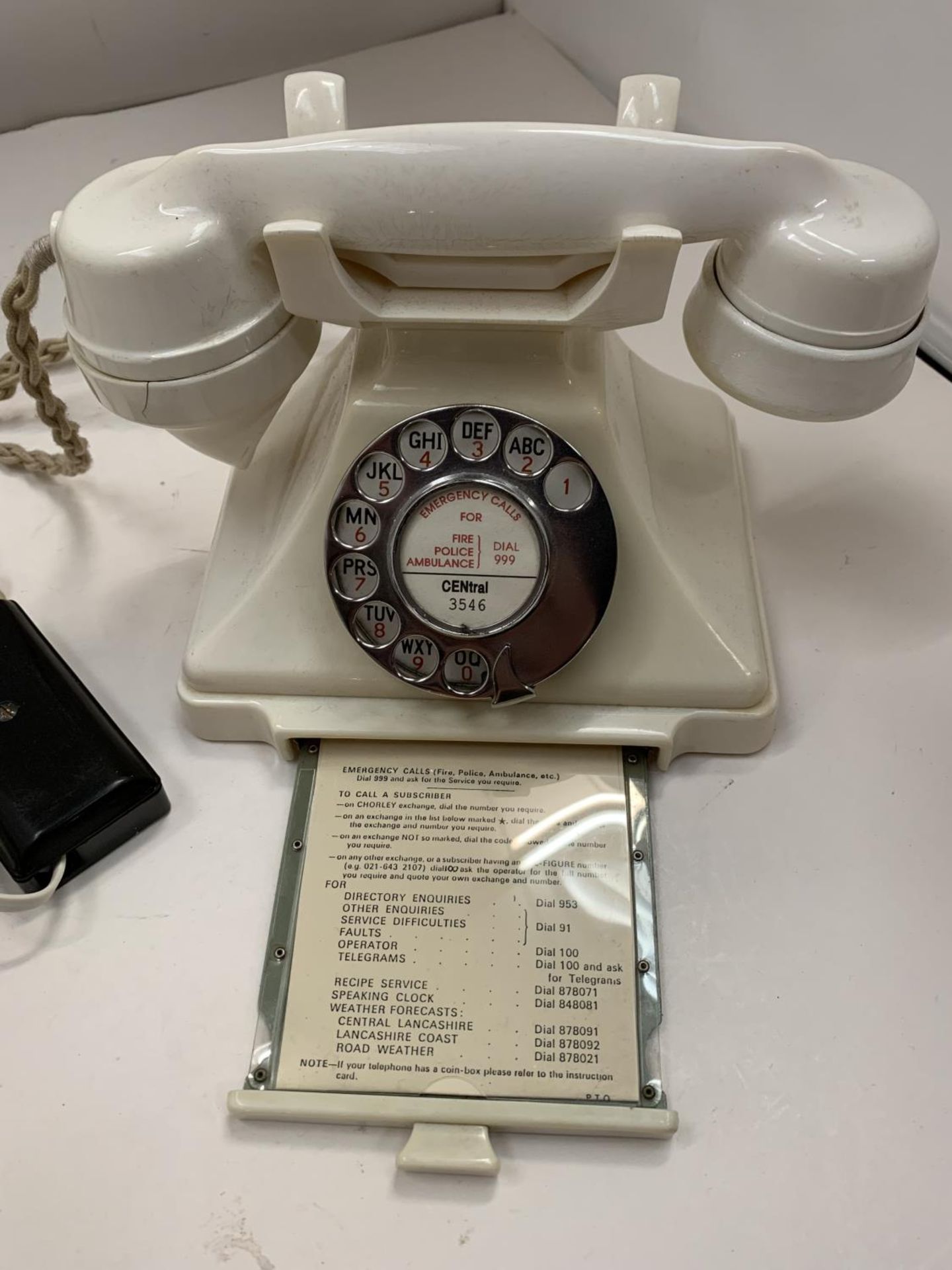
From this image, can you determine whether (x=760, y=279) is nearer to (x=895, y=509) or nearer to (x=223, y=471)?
(x=895, y=509)

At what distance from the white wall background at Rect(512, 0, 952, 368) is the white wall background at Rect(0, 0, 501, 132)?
0.33 metres

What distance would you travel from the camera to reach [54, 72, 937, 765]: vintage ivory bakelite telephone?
644 millimetres

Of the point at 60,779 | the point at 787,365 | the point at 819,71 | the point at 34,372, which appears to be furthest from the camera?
the point at 819,71

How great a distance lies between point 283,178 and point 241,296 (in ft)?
0.28

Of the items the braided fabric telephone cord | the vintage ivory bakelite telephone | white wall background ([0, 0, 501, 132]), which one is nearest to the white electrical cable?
the vintage ivory bakelite telephone

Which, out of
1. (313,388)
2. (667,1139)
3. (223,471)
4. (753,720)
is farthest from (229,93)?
(667,1139)

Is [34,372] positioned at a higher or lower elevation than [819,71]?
lower

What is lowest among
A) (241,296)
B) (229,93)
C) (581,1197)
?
(581,1197)

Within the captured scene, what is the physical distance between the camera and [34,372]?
3.14ft

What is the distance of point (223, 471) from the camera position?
112 cm

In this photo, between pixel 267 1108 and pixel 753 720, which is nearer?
pixel 267 1108

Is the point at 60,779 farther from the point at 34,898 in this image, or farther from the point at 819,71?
the point at 819,71

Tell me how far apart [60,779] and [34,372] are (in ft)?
1.28

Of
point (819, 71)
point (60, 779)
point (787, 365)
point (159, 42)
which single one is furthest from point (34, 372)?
point (819, 71)
